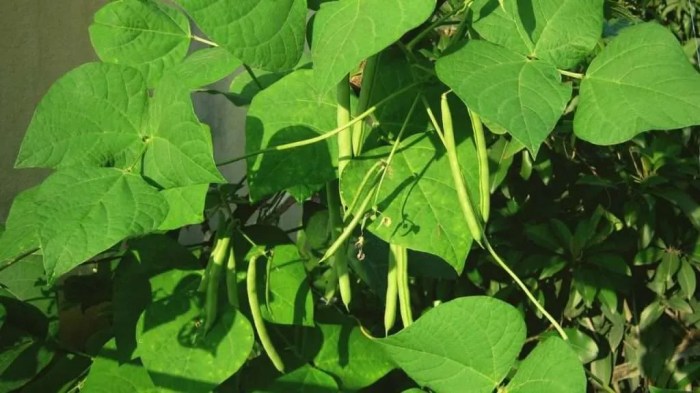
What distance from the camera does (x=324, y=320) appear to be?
0.82 m

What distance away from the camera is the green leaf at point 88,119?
62cm

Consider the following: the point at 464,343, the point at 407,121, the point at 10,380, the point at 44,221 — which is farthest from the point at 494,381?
the point at 10,380

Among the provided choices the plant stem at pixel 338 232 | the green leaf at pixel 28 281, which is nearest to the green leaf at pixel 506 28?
the plant stem at pixel 338 232

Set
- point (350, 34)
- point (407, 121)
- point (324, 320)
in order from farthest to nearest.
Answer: point (324, 320) < point (407, 121) < point (350, 34)

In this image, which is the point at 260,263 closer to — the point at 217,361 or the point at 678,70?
the point at 217,361

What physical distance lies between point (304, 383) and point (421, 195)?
0.24m

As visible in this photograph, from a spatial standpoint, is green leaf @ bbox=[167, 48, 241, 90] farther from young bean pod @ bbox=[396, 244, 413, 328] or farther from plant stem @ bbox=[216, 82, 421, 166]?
young bean pod @ bbox=[396, 244, 413, 328]

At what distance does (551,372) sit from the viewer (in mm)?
565

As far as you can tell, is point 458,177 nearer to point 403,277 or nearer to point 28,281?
point 403,277

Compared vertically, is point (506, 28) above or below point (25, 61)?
above

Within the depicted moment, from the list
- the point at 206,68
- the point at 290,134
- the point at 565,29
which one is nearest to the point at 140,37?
the point at 206,68

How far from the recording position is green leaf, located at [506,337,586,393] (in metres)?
0.55

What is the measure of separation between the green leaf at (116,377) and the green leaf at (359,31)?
1.21ft

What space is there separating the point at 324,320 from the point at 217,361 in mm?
168
